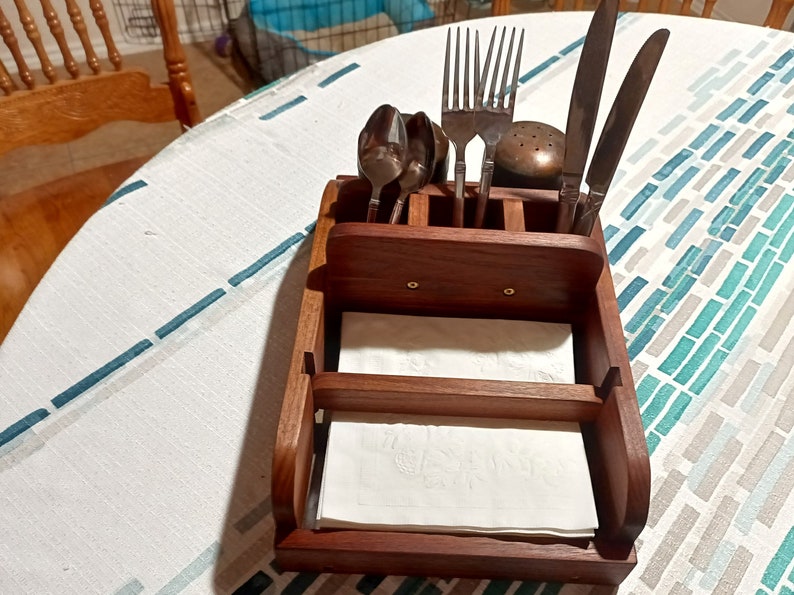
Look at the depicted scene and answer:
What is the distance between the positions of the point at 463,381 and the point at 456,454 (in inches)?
2.1

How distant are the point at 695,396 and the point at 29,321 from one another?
1.98 feet

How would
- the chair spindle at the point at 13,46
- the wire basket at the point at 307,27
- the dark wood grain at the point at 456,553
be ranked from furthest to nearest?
1. the wire basket at the point at 307,27
2. the chair spindle at the point at 13,46
3. the dark wood grain at the point at 456,553

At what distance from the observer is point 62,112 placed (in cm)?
99

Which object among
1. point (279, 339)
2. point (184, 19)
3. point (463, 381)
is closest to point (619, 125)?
point (463, 381)

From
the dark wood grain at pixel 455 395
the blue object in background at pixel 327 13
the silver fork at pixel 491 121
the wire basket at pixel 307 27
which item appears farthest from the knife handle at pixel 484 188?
the blue object in background at pixel 327 13

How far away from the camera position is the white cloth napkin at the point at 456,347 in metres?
0.55

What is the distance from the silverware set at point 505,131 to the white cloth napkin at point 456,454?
10 cm

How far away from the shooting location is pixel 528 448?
501 mm

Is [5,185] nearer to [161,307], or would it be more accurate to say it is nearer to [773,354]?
[161,307]

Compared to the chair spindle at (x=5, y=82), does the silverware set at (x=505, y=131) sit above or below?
above

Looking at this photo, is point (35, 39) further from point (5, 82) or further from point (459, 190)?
point (459, 190)

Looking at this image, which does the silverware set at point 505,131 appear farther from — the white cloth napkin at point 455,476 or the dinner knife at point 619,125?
the white cloth napkin at point 455,476

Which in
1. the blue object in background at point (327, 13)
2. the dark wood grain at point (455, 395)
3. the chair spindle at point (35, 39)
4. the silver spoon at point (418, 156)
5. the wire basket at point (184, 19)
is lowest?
the wire basket at point (184, 19)

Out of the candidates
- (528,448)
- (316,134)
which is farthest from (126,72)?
(528,448)
